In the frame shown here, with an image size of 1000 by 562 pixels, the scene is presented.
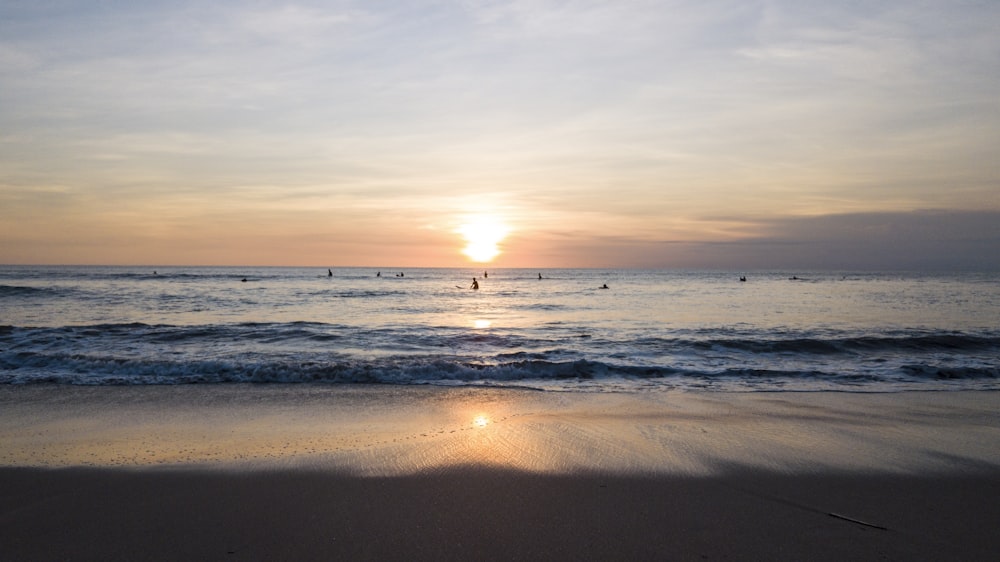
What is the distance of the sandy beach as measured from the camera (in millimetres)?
4367

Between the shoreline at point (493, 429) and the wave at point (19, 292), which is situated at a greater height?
the wave at point (19, 292)

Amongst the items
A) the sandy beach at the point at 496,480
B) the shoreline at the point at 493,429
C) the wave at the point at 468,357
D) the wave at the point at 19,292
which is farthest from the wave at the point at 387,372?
the wave at the point at 19,292

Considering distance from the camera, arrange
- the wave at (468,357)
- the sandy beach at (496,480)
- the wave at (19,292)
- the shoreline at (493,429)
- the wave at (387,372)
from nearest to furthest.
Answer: the sandy beach at (496,480) → the shoreline at (493,429) → the wave at (387,372) → the wave at (468,357) → the wave at (19,292)

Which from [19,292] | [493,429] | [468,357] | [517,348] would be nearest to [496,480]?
[493,429]

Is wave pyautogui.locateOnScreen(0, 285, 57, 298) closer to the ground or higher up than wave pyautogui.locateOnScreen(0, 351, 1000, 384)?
higher up

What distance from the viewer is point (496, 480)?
5.73 metres

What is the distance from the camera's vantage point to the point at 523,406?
9.41 meters

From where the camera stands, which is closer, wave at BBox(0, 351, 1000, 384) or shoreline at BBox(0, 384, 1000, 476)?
shoreline at BBox(0, 384, 1000, 476)

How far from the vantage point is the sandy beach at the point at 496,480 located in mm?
4367

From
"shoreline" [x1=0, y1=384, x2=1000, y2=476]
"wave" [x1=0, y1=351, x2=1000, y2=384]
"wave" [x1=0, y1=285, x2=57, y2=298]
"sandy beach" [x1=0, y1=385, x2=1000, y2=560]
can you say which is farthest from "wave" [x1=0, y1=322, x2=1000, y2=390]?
"wave" [x1=0, y1=285, x2=57, y2=298]

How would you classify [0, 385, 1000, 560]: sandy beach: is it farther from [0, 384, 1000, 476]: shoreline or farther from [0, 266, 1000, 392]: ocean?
[0, 266, 1000, 392]: ocean

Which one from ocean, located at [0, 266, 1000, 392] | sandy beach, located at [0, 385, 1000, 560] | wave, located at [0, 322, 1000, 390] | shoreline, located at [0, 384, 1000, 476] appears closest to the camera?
sandy beach, located at [0, 385, 1000, 560]

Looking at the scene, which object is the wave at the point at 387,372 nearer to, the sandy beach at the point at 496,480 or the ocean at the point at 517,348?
the ocean at the point at 517,348

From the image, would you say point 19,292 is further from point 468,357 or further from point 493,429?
point 493,429
